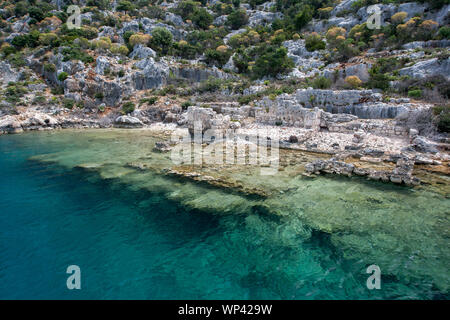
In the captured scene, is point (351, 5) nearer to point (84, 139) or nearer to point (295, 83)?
point (295, 83)

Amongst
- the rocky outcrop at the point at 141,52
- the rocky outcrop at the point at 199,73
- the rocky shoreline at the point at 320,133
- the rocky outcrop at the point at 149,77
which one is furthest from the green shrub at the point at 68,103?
the rocky outcrop at the point at 199,73

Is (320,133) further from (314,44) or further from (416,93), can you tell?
(314,44)

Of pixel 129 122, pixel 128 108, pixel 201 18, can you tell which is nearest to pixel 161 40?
pixel 128 108

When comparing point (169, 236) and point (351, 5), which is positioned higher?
point (351, 5)
